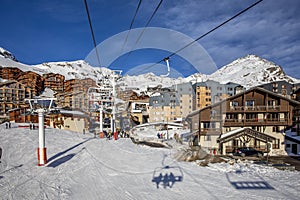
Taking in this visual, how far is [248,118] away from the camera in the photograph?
1847 centimetres

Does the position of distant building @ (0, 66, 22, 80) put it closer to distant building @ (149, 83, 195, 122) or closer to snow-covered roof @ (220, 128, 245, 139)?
distant building @ (149, 83, 195, 122)

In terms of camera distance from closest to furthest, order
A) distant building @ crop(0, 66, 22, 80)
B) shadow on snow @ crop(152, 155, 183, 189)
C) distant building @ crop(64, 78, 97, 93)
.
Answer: shadow on snow @ crop(152, 155, 183, 189) → distant building @ crop(64, 78, 97, 93) → distant building @ crop(0, 66, 22, 80)

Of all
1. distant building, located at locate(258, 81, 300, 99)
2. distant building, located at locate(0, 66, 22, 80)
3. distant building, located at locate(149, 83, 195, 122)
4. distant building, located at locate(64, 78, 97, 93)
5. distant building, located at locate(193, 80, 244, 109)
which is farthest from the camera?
distant building, located at locate(0, 66, 22, 80)

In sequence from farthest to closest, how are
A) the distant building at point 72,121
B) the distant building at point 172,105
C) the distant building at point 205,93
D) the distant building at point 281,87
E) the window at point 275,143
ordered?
the distant building at point 281,87 < the distant building at point 172,105 < the distant building at point 205,93 < the distant building at point 72,121 < the window at point 275,143

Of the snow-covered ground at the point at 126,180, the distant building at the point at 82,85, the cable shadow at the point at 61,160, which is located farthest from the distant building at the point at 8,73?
the cable shadow at the point at 61,160

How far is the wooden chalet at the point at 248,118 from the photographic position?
18.1 metres

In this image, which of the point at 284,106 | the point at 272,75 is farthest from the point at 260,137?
the point at 272,75

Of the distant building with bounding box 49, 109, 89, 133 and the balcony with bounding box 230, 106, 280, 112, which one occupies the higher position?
the balcony with bounding box 230, 106, 280, 112

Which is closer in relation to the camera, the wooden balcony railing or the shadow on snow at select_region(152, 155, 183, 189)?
the shadow on snow at select_region(152, 155, 183, 189)

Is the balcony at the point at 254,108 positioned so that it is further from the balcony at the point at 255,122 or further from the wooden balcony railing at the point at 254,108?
the balcony at the point at 255,122

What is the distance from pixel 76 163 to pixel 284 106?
1883cm

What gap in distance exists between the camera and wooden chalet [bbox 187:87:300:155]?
1811cm

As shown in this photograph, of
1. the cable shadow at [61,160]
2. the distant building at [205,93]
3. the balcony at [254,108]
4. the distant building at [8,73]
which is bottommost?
the cable shadow at [61,160]

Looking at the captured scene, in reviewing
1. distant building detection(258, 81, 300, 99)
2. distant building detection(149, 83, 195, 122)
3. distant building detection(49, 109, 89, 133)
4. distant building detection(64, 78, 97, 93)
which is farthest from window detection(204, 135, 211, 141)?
distant building detection(258, 81, 300, 99)
